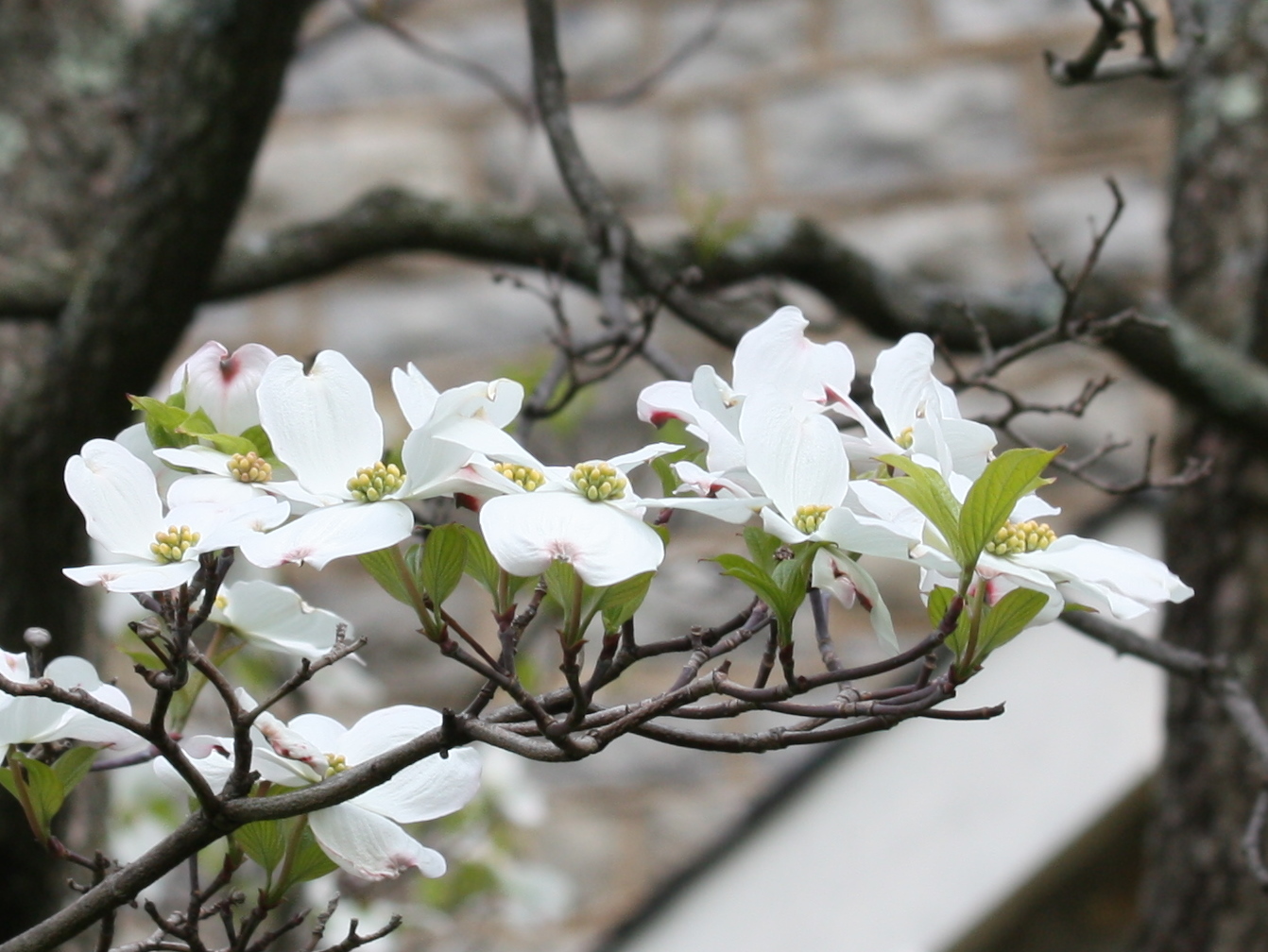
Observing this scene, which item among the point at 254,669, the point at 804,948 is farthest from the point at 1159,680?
the point at 254,669

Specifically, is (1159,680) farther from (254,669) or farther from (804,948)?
(254,669)

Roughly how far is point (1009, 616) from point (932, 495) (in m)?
0.05

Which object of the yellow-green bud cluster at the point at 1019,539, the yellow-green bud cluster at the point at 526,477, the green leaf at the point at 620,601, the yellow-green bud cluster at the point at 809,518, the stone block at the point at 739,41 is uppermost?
the yellow-green bud cluster at the point at 526,477

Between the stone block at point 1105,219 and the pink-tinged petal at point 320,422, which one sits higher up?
the pink-tinged petal at point 320,422

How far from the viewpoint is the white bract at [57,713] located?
16.3 inches

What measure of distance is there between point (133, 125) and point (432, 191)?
3.05 ft

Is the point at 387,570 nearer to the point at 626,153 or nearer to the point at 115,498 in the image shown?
the point at 115,498

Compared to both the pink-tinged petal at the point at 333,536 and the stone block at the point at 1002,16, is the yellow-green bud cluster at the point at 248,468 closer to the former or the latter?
the pink-tinged petal at the point at 333,536

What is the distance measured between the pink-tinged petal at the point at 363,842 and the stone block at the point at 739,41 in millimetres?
2000

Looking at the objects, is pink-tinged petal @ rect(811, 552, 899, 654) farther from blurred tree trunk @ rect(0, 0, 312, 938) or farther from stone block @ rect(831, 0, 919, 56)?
stone block @ rect(831, 0, 919, 56)

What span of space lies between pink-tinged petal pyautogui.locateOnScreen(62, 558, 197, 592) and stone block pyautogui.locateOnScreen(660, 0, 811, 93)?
2005 millimetres

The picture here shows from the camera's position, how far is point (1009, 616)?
15.2 inches

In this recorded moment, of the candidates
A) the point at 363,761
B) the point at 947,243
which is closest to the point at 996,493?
the point at 363,761

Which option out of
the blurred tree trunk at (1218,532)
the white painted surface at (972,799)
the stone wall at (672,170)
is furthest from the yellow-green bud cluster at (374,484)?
the stone wall at (672,170)
